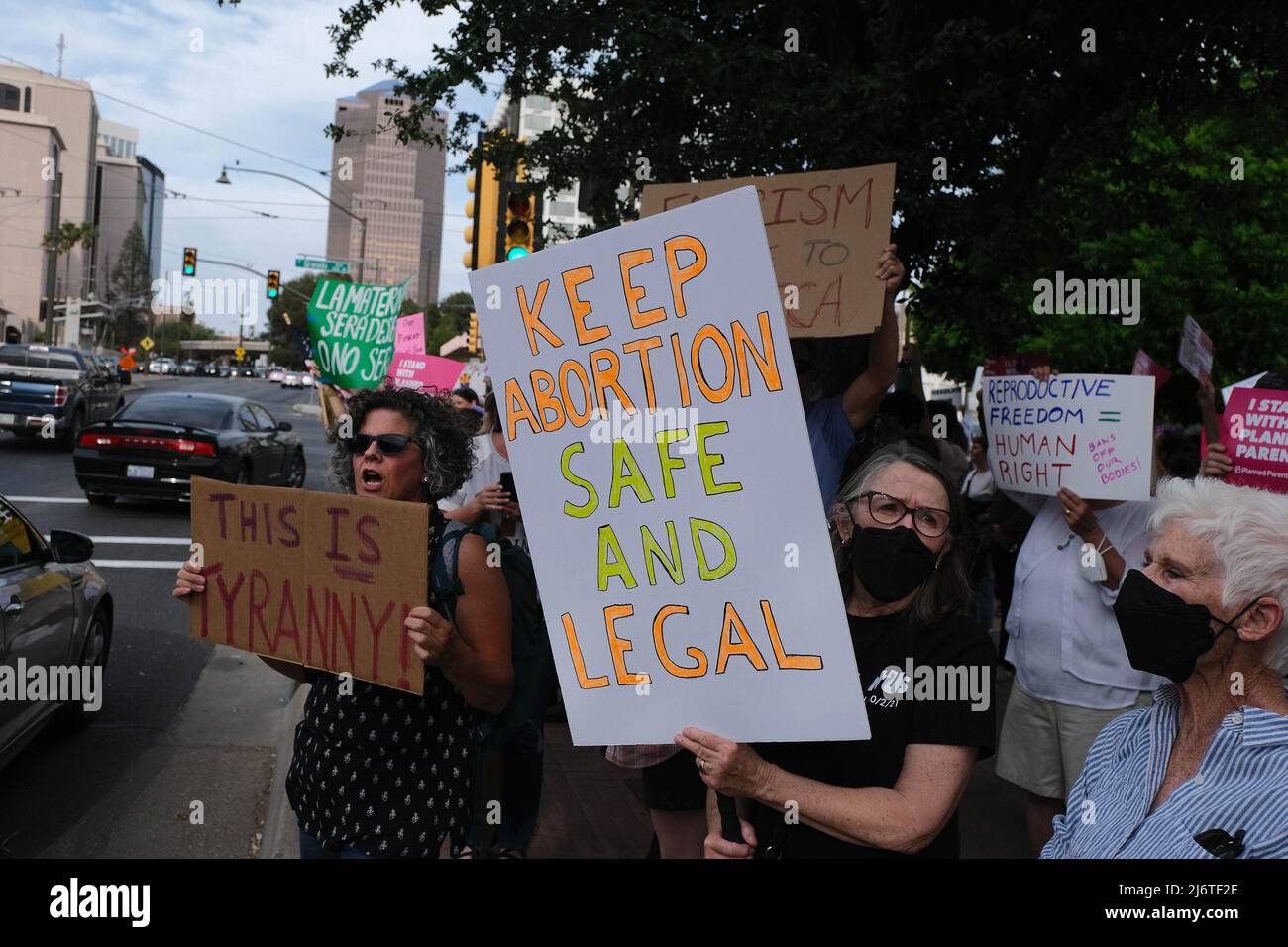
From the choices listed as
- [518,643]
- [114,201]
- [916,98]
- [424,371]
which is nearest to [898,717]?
[518,643]

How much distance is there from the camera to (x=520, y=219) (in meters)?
9.73

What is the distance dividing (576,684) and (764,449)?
1.96ft

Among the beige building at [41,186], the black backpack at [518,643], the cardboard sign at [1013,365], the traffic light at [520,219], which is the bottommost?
the black backpack at [518,643]

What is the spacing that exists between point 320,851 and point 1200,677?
199 cm

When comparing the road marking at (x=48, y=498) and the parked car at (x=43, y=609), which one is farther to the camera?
the road marking at (x=48, y=498)

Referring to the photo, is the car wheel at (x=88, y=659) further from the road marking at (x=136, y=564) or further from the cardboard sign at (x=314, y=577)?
the road marking at (x=136, y=564)

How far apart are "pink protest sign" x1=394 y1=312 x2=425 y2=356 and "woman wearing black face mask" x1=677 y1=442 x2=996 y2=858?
9.35 meters

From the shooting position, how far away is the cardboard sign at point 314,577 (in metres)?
2.71

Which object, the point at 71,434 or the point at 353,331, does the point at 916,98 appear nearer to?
the point at 353,331

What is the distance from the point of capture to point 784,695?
2158mm

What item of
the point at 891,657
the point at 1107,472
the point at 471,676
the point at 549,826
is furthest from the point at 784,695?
the point at 549,826

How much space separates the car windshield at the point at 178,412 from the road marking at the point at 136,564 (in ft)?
11.3

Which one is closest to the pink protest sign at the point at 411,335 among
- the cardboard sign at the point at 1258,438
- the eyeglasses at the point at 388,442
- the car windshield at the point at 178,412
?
the car windshield at the point at 178,412

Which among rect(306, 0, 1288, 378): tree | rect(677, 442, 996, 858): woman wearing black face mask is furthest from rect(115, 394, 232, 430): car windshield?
rect(677, 442, 996, 858): woman wearing black face mask
